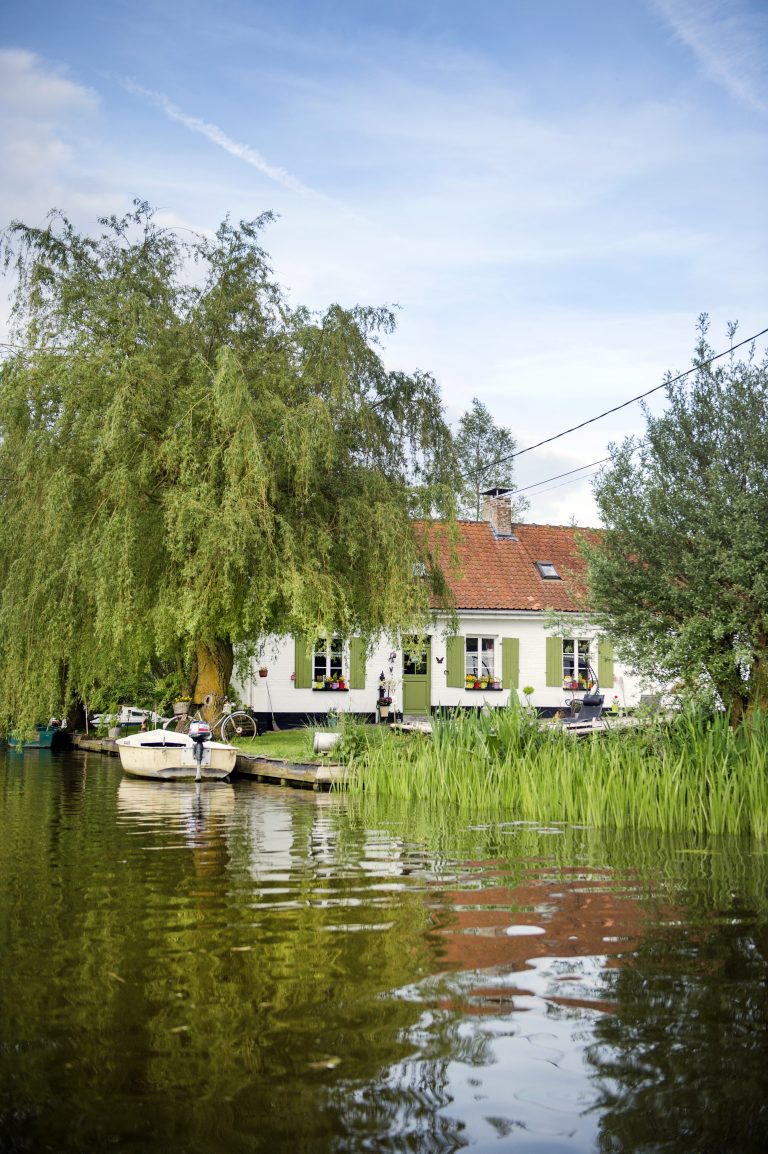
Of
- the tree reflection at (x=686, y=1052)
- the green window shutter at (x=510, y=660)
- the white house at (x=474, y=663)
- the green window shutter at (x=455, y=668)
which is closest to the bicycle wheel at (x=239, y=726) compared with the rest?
the white house at (x=474, y=663)

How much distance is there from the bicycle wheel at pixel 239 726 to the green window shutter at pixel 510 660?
7749 millimetres

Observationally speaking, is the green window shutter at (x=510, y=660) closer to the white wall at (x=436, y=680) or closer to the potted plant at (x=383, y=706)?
the white wall at (x=436, y=680)

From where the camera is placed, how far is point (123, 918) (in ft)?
20.1

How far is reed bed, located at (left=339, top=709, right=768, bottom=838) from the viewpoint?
9641 mm

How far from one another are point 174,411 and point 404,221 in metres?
7.31

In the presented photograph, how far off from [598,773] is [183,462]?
33.3ft

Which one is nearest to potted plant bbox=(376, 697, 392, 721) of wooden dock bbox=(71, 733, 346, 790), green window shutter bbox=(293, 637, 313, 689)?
green window shutter bbox=(293, 637, 313, 689)

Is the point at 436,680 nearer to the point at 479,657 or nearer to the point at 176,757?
the point at 479,657

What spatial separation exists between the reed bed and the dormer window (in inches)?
767

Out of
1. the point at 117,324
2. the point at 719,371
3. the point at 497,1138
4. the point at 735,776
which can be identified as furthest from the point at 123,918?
the point at 117,324

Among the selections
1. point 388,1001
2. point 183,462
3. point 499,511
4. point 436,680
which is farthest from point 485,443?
point 388,1001

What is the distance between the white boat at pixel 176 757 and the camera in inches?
696

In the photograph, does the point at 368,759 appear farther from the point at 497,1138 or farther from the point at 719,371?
the point at 497,1138

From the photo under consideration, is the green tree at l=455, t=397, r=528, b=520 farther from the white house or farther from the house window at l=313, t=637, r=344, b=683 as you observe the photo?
the house window at l=313, t=637, r=344, b=683
